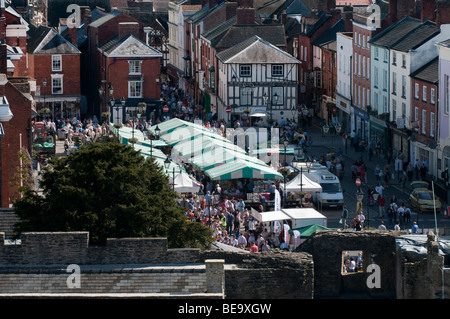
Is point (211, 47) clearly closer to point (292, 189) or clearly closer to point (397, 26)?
point (397, 26)

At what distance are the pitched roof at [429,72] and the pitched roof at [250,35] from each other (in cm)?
2358

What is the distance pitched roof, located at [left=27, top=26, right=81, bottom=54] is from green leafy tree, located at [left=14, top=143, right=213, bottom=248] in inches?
2292

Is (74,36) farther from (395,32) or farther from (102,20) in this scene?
(395,32)

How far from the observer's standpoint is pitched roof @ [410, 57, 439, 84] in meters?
72.4

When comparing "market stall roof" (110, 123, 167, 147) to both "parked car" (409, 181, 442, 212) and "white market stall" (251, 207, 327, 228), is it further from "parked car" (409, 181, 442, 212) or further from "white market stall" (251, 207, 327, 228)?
"white market stall" (251, 207, 327, 228)

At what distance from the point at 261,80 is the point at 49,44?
1825cm

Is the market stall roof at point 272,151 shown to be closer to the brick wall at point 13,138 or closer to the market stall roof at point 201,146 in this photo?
the market stall roof at point 201,146

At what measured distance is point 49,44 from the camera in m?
101

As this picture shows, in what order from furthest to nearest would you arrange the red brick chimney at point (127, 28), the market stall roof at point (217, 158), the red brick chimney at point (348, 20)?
the red brick chimney at point (127, 28), the red brick chimney at point (348, 20), the market stall roof at point (217, 158)

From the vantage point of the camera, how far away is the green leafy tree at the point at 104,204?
39781 mm

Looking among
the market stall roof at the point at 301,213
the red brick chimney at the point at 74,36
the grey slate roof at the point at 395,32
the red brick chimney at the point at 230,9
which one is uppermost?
the red brick chimney at the point at 230,9

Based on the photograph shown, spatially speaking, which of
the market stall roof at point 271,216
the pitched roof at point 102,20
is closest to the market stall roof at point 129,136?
the market stall roof at point 271,216

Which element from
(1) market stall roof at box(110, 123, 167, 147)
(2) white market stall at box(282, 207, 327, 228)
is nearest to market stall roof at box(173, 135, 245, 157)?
(1) market stall roof at box(110, 123, 167, 147)

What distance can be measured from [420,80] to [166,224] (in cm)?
3585
